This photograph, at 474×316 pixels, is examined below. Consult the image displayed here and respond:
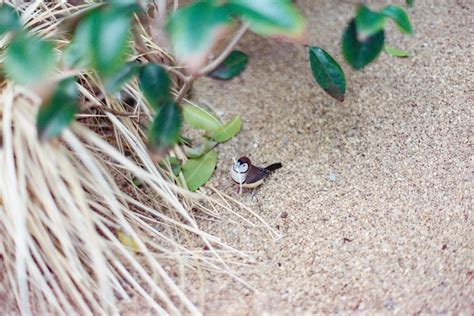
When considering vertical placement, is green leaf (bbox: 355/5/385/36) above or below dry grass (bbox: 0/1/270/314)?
above

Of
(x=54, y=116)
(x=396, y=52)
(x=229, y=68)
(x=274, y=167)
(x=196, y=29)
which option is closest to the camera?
(x=196, y=29)

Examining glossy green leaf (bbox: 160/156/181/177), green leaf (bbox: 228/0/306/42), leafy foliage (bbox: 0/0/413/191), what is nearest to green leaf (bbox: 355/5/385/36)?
leafy foliage (bbox: 0/0/413/191)

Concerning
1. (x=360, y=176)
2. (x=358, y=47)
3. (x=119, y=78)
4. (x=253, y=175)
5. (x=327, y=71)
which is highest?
(x=119, y=78)

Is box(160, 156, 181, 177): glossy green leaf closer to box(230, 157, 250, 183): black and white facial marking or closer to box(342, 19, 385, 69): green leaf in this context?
box(230, 157, 250, 183): black and white facial marking

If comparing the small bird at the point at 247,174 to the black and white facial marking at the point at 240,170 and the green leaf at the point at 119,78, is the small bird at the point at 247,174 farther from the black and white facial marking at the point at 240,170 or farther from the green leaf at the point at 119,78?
the green leaf at the point at 119,78

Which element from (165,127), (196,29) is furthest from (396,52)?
(196,29)

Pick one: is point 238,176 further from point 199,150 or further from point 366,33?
point 366,33

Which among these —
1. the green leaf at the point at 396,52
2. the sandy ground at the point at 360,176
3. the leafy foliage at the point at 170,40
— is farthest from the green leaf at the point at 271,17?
the green leaf at the point at 396,52
